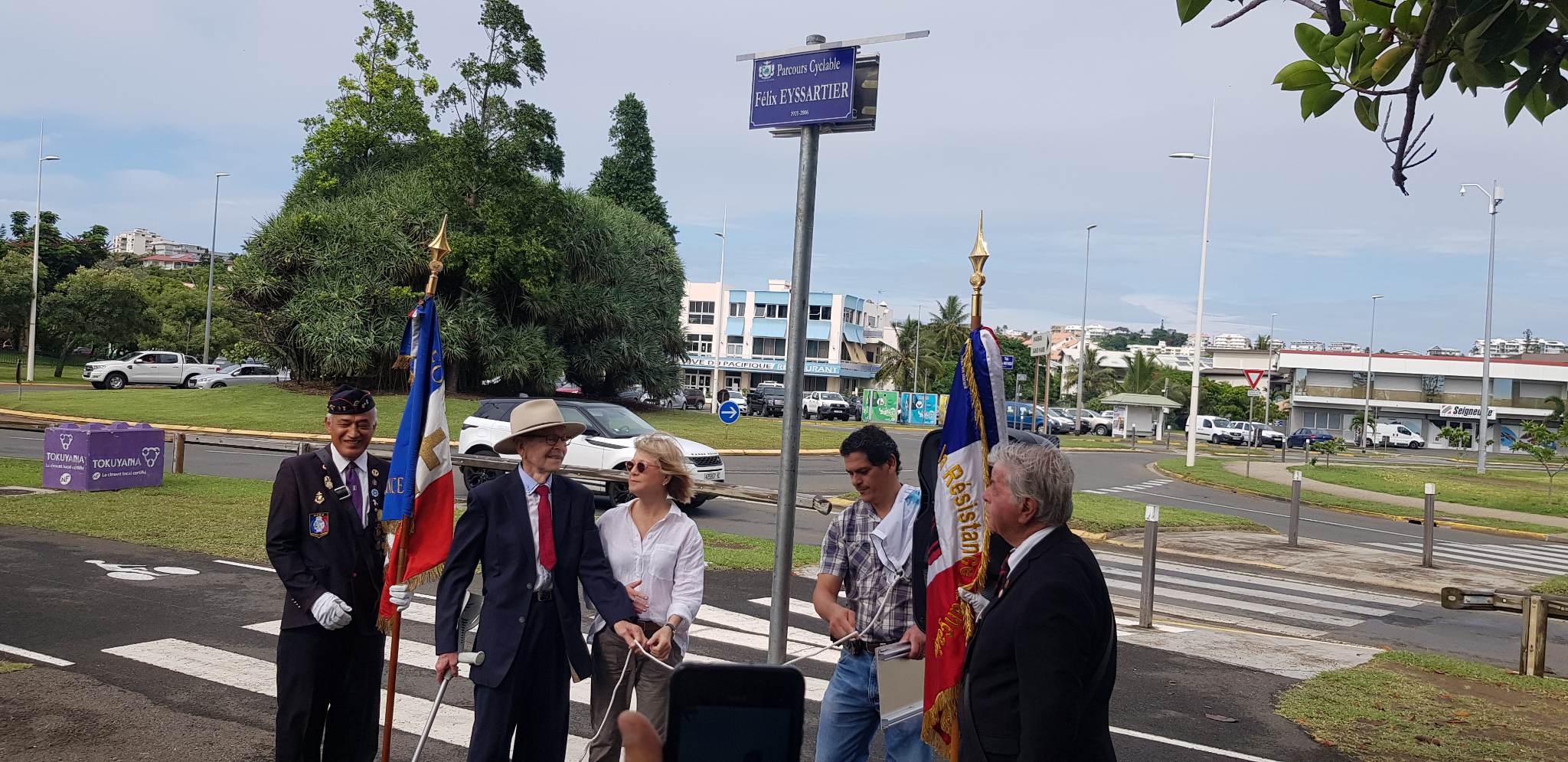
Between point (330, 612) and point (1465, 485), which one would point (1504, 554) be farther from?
point (330, 612)

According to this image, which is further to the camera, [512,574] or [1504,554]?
[1504,554]

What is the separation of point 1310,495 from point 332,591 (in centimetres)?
2860

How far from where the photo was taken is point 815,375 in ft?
306

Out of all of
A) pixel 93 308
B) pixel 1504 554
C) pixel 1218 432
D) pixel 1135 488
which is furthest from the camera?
pixel 1218 432

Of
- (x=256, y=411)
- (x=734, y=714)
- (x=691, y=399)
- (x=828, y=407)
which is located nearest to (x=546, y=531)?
(x=734, y=714)

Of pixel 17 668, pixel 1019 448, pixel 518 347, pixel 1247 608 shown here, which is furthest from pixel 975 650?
pixel 518 347

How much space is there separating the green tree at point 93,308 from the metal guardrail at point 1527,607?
195ft

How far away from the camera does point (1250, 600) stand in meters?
Answer: 13.2

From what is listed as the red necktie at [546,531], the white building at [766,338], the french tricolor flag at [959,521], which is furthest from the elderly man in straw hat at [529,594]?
the white building at [766,338]

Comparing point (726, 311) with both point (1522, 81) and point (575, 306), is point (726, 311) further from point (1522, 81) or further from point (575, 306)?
point (1522, 81)

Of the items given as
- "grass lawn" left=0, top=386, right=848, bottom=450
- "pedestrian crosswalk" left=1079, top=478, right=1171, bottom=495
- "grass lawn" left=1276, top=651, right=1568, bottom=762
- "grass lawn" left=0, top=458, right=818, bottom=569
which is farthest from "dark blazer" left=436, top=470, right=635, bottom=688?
"grass lawn" left=0, top=386, right=848, bottom=450

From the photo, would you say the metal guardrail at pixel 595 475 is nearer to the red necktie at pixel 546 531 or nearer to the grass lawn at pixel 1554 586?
the red necktie at pixel 546 531

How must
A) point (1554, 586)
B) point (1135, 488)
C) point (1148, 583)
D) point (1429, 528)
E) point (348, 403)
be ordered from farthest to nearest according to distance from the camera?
1. point (1135, 488)
2. point (1429, 528)
3. point (1554, 586)
4. point (1148, 583)
5. point (348, 403)

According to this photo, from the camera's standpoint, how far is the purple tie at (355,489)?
498 cm
